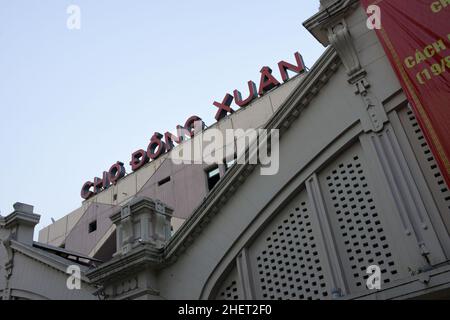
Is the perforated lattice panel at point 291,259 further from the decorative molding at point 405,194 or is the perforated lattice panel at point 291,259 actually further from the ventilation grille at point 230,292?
the decorative molding at point 405,194

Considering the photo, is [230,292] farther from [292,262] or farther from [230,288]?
[292,262]

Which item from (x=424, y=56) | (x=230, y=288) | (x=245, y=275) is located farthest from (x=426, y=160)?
(x=230, y=288)

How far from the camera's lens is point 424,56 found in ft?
32.6

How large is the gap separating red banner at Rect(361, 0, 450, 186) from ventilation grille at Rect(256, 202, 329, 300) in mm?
3247

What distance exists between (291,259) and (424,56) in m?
5.19

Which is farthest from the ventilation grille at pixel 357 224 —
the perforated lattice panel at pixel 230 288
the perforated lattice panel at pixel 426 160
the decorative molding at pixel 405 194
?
the perforated lattice panel at pixel 230 288

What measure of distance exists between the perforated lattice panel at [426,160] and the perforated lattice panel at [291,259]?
2.65 m

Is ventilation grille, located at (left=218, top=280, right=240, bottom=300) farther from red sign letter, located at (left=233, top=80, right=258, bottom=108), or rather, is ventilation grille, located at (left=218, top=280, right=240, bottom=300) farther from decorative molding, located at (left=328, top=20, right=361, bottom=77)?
red sign letter, located at (left=233, top=80, right=258, bottom=108)

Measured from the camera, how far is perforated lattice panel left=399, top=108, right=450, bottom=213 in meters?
9.07

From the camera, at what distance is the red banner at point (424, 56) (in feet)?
30.2

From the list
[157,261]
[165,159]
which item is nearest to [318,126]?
[157,261]
